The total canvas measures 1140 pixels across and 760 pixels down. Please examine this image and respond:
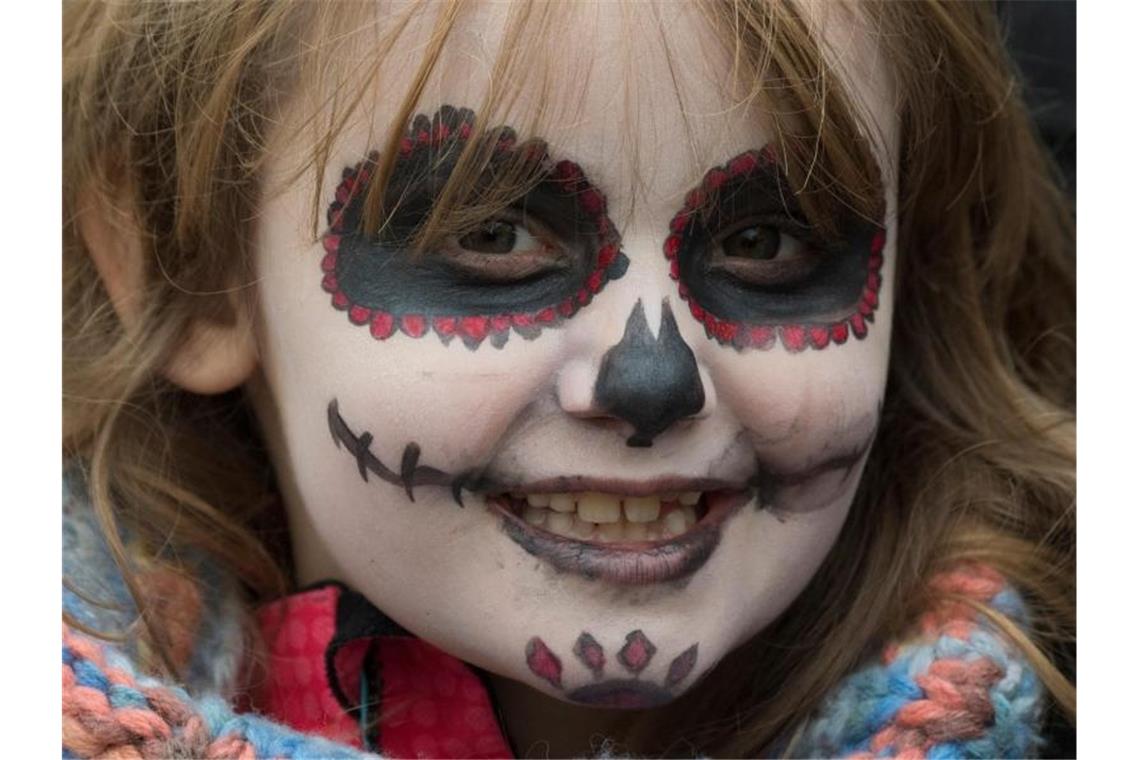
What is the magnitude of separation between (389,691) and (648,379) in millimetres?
442

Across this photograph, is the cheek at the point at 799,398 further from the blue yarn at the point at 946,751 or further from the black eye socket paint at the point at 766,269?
the blue yarn at the point at 946,751

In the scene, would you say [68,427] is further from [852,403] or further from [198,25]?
[852,403]

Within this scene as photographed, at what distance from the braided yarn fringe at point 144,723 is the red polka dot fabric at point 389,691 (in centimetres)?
16

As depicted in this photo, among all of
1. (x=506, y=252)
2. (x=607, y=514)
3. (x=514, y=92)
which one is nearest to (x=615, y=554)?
(x=607, y=514)

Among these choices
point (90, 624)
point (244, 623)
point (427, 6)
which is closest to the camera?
point (427, 6)

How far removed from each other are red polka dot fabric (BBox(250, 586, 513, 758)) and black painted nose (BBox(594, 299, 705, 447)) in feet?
1.17

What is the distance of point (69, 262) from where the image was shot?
1620 millimetres

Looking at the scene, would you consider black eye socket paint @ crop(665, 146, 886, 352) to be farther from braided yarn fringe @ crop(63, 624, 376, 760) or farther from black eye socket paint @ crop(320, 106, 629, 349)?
braided yarn fringe @ crop(63, 624, 376, 760)

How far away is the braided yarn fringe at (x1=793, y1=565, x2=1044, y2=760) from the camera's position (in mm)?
1444

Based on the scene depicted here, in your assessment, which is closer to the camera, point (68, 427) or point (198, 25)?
point (198, 25)

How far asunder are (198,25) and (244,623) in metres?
0.54

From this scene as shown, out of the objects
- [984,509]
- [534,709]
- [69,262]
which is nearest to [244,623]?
[534,709]

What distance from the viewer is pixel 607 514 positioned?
1394mm

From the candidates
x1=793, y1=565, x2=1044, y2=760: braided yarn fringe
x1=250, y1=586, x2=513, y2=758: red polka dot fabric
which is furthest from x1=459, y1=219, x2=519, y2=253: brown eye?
x1=793, y1=565, x2=1044, y2=760: braided yarn fringe
